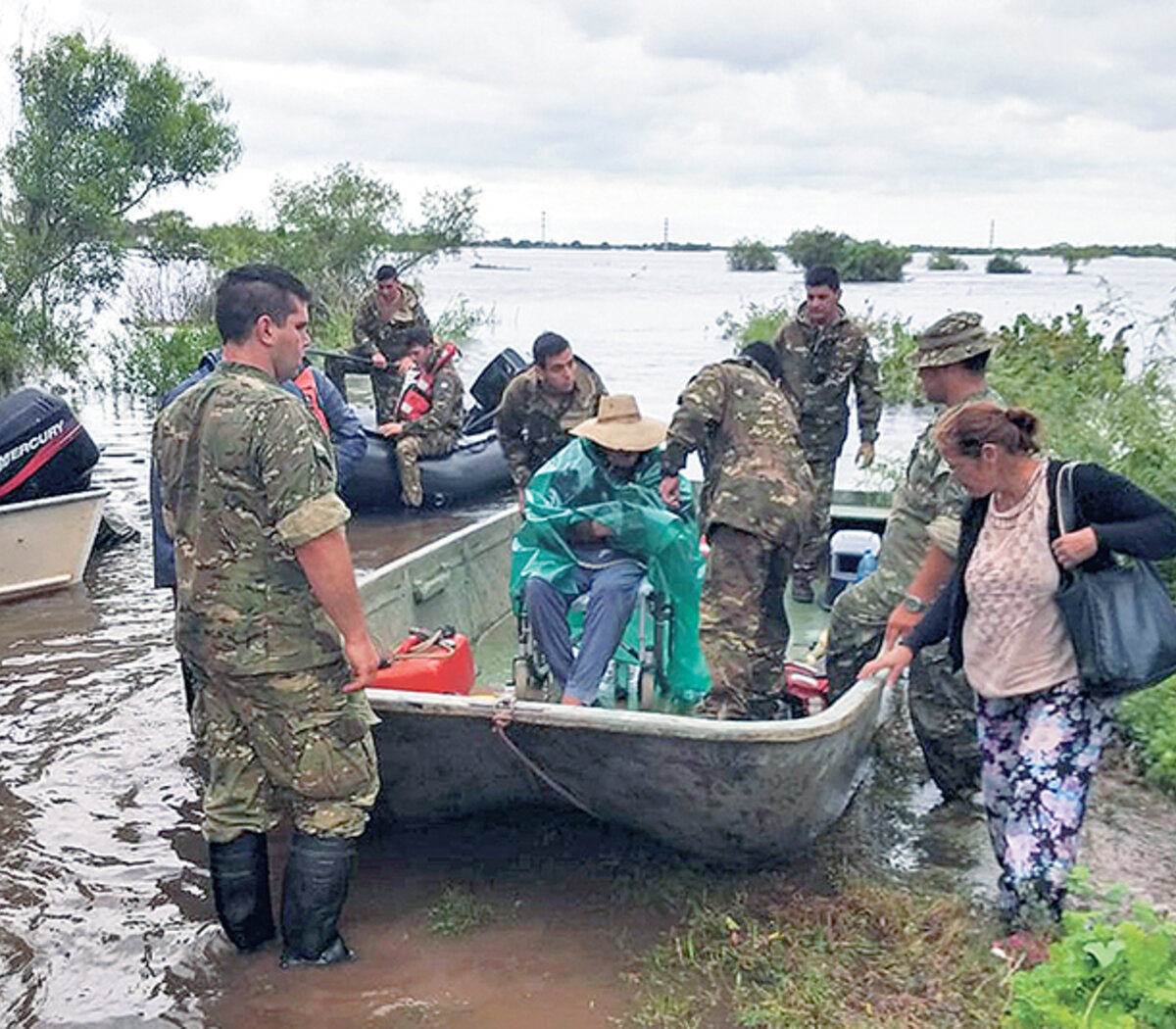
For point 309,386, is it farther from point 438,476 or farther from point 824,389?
point 438,476

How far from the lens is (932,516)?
4195mm

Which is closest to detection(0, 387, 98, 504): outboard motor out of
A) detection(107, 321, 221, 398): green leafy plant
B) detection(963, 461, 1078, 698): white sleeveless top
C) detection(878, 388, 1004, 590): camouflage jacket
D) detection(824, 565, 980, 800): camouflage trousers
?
detection(824, 565, 980, 800): camouflage trousers

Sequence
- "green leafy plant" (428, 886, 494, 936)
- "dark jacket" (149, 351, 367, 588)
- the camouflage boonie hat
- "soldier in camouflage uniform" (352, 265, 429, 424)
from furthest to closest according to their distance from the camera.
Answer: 1. "soldier in camouflage uniform" (352, 265, 429, 424)
2. "dark jacket" (149, 351, 367, 588)
3. the camouflage boonie hat
4. "green leafy plant" (428, 886, 494, 936)

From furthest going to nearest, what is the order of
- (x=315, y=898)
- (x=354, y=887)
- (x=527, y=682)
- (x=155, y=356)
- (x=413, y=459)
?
(x=155, y=356)
(x=413, y=459)
(x=527, y=682)
(x=354, y=887)
(x=315, y=898)

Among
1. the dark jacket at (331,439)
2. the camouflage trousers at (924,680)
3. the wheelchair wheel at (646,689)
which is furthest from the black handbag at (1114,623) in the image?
the dark jacket at (331,439)

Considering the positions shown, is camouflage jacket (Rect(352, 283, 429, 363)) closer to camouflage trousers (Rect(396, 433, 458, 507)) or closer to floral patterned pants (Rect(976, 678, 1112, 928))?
camouflage trousers (Rect(396, 433, 458, 507))

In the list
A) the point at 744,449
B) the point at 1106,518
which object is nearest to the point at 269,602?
the point at 744,449

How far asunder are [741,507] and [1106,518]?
62.5 inches

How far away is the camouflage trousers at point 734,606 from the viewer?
4.73 metres

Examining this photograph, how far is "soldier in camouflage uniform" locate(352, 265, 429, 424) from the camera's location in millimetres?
10203

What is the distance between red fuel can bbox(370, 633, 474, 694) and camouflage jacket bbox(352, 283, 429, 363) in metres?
5.77

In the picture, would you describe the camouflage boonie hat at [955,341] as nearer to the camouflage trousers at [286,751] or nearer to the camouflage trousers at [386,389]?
the camouflage trousers at [286,751]

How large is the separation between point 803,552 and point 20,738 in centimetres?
393

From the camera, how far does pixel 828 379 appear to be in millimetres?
7094
